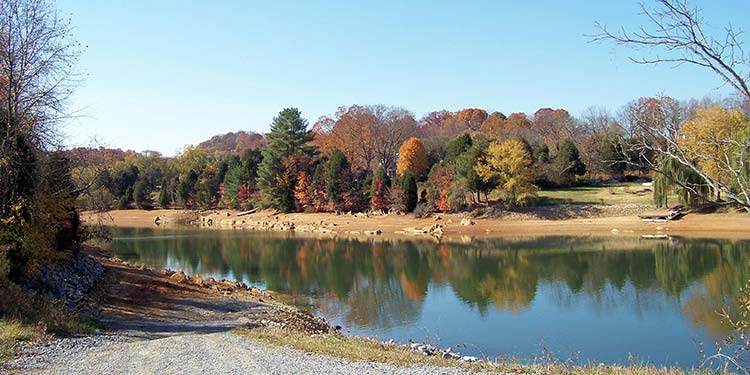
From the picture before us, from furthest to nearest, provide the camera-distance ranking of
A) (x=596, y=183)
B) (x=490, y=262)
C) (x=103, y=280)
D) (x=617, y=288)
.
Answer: (x=596, y=183) < (x=490, y=262) < (x=617, y=288) < (x=103, y=280)

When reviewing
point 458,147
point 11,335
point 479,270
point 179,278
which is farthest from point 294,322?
point 458,147

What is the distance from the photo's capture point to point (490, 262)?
33906mm

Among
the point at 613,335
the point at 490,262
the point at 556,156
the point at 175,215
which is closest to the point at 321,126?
the point at 175,215

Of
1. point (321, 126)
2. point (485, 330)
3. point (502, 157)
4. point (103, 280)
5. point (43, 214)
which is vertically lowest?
point (485, 330)

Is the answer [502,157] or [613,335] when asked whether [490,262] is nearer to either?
[613,335]

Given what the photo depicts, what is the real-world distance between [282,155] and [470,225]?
26.2 m

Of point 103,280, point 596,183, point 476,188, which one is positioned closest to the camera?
point 103,280

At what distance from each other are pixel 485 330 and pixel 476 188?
35.2 metres

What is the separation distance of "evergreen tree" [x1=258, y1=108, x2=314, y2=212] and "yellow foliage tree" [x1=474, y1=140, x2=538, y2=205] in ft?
74.2

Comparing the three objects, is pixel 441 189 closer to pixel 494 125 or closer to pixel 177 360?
pixel 177 360

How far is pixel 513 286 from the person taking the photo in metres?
26.1

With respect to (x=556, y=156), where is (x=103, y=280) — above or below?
below

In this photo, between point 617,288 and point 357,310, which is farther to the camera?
point 617,288

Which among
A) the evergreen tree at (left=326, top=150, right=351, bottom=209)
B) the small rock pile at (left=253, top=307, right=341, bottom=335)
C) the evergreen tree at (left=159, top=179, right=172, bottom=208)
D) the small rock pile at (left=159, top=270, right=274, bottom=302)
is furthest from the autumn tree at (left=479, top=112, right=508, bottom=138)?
the small rock pile at (left=253, top=307, right=341, bottom=335)
